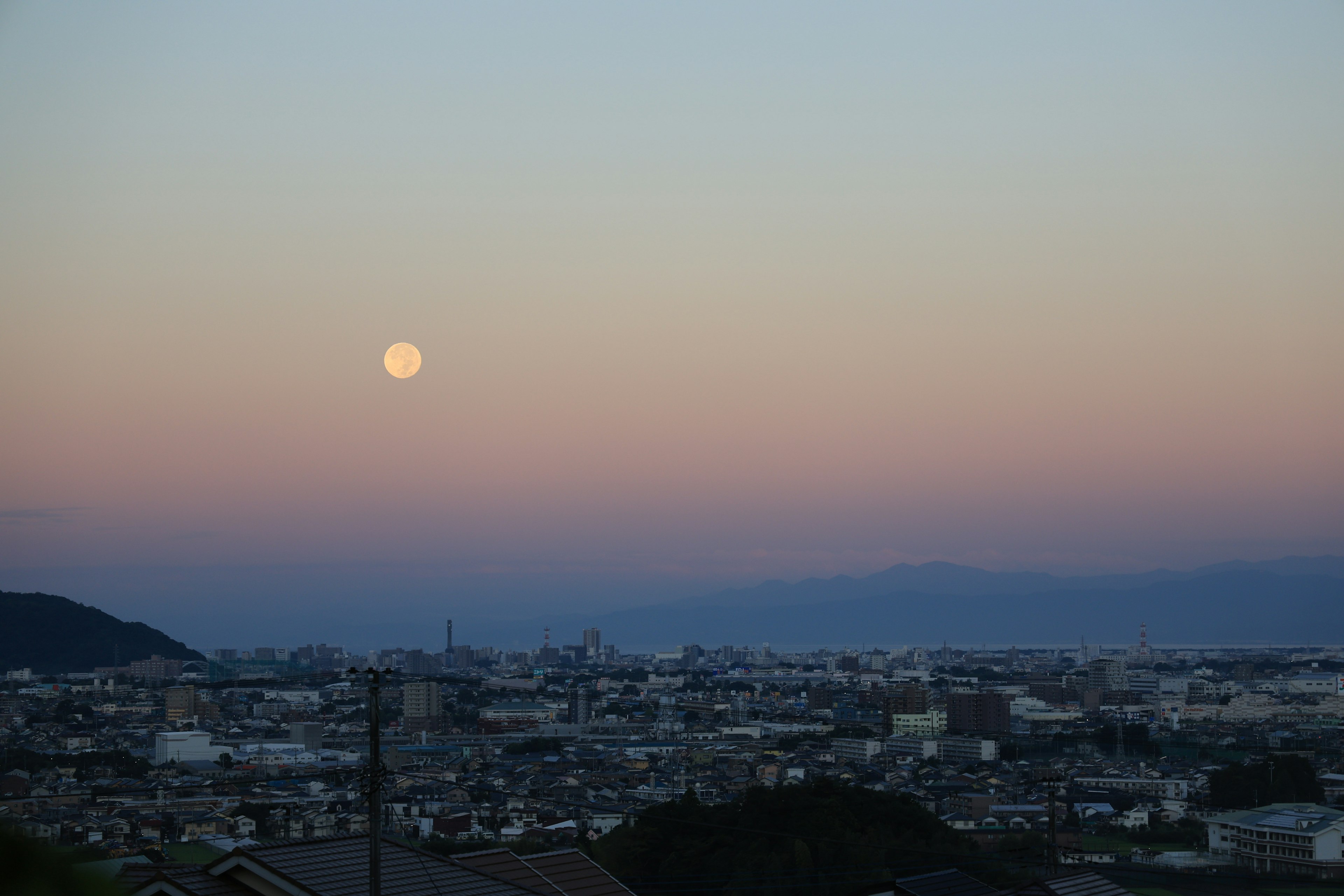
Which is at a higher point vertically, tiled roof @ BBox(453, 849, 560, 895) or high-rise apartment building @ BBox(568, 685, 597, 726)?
tiled roof @ BBox(453, 849, 560, 895)

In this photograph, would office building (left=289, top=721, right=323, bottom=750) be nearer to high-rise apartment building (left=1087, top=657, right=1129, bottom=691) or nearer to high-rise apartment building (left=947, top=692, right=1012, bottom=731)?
high-rise apartment building (left=947, top=692, right=1012, bottom=731)

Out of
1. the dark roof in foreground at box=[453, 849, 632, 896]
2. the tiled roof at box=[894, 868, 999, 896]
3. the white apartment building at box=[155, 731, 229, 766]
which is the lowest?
the white apartment building at box=[155, 731, 229, 766]

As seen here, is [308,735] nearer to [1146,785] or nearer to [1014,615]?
[1146,785]

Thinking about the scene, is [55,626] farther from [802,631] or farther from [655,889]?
[802,631]

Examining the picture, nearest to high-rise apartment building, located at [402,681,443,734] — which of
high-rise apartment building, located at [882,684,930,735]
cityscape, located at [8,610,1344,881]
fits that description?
cityscape, located at [8,610,1344,881]

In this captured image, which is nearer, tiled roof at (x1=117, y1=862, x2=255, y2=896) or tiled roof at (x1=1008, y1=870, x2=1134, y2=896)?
tiled roof at (x1=117, y1=862, x2=255, y2=896)

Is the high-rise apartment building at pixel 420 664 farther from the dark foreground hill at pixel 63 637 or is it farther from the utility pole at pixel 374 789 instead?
the utility pole at pixel 374 789

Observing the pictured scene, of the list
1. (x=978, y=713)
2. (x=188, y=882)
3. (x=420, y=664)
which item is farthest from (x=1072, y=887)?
(x=420, y=664)
